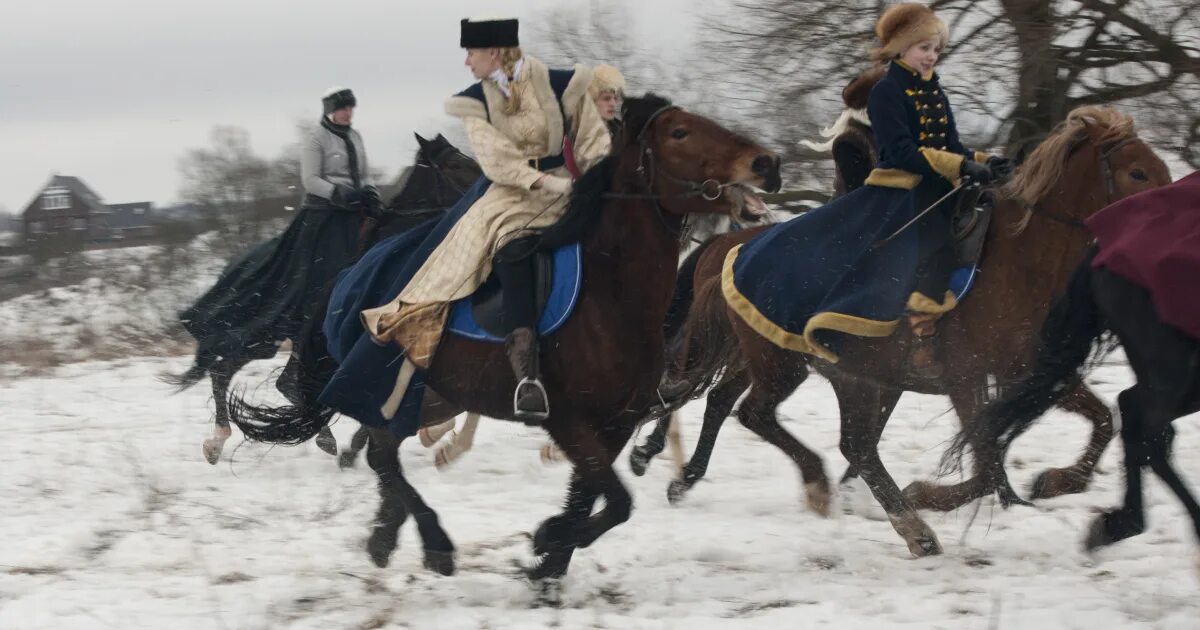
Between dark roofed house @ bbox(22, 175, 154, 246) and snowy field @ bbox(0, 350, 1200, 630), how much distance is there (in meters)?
15.5

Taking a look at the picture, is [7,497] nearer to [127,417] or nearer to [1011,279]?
[127,417]

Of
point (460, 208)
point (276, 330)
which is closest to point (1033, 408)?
point (460, 208)

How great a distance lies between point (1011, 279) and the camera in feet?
18.8

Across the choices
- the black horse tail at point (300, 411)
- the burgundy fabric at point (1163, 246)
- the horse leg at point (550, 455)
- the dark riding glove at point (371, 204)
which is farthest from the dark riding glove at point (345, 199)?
the burgundy fabric at point (1163, 246)

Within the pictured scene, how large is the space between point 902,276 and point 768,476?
93.4 inches

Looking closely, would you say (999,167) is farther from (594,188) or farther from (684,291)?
(684,291)

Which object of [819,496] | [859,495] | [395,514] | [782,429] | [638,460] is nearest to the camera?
[395,514]

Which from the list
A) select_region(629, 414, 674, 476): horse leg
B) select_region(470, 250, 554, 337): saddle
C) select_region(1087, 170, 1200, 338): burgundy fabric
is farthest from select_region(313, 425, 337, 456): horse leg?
select_region(1087, 170, 1200, 338): burgundy fabric

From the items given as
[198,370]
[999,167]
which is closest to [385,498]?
[999,167]

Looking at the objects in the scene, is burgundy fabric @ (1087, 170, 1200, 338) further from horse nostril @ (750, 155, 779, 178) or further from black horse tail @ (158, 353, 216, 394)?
black horse tail @ (158, 353, 216, 394)

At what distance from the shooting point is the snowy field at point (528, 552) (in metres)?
4.69

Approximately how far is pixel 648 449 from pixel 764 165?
3.36 m

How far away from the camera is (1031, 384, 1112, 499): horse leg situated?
594cm

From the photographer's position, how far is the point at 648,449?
7.71 meters
